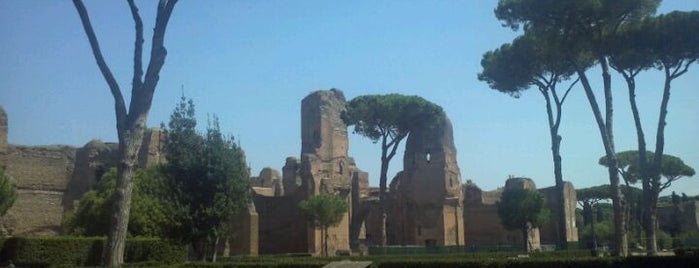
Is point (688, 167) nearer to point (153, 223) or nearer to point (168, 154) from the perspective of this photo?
point (153, 223)

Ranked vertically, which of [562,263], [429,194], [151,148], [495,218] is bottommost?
[562,263]

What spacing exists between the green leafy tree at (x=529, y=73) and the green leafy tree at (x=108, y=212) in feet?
51.8

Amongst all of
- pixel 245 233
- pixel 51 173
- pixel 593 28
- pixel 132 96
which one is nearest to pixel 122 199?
pixel 132 96

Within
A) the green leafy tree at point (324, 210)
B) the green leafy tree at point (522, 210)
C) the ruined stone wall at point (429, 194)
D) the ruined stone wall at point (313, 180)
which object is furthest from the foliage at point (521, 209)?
the ruined stone wall at point (313, 180)

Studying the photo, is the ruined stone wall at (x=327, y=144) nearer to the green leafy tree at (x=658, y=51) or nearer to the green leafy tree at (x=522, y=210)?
the green leafy tree at (x=522, y=210)

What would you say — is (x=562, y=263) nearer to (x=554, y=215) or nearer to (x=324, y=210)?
(x=324, y=210)

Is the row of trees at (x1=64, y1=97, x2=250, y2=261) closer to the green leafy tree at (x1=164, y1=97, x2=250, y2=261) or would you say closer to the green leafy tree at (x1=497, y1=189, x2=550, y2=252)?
the green leafy tree at (x1=164, y1=97, x2=250, y2=261)

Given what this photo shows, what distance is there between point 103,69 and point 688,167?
4504cm

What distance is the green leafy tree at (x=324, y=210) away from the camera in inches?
1494

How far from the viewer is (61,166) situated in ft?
144

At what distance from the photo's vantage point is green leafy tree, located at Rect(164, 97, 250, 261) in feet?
66.0

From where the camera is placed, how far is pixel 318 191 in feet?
139

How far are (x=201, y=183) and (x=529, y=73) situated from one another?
54.0ft

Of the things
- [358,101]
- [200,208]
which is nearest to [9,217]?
[358,101]
